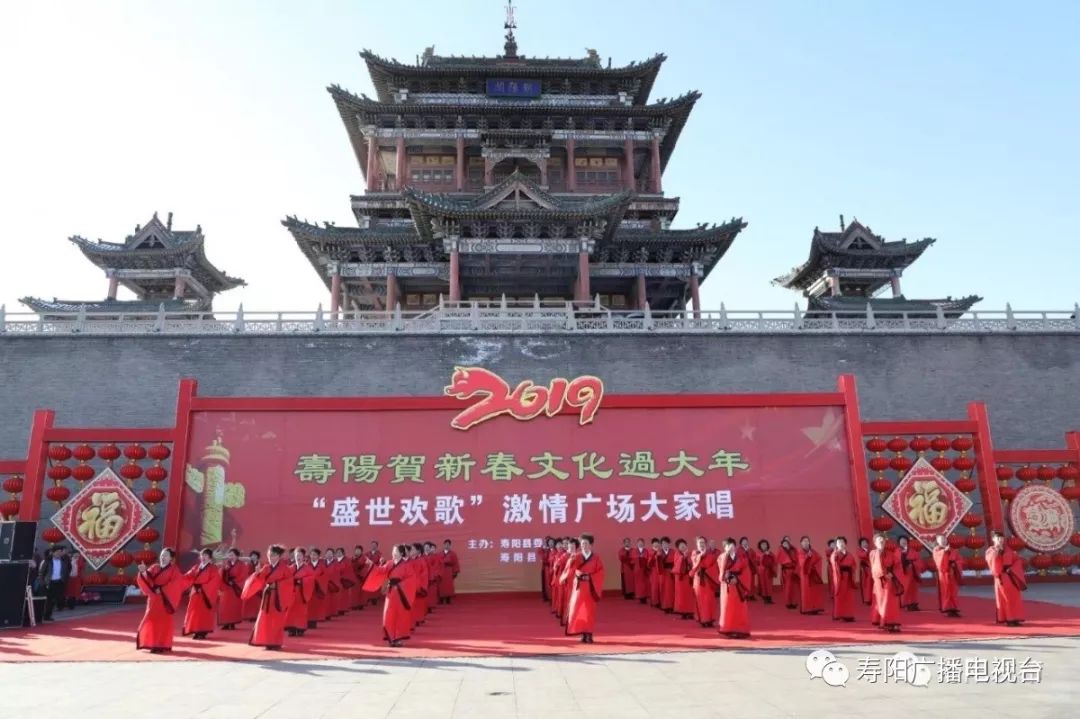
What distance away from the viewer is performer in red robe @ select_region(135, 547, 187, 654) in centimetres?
699

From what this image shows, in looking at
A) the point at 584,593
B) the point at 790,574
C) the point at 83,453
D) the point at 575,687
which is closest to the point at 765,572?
the point at 790,574

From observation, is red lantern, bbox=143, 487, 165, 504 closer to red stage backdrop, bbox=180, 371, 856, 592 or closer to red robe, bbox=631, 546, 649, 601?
red stage backdrop, bbox=180, 371, 856, 592

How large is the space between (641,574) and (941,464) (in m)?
5.50

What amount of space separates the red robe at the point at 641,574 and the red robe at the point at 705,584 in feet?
6.90

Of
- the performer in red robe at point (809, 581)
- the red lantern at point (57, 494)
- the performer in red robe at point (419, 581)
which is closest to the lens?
the performer in red robe at point (419, 581)

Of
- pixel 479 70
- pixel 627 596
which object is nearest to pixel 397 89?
pixel 479 70

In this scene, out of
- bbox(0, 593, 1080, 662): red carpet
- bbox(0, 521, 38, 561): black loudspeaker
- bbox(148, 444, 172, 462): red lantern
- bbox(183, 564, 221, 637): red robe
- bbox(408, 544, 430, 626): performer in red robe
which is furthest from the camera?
bbox(148, 444, 172, 462): red lantern

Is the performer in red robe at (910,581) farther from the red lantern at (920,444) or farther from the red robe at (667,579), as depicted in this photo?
the red robe at (667,579)

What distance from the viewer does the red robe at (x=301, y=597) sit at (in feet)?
26.9

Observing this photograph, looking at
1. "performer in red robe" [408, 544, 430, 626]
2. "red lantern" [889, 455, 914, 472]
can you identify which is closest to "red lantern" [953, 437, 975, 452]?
"red lantern" [889, 455, 914, 472]

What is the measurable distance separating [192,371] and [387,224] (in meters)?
9.87

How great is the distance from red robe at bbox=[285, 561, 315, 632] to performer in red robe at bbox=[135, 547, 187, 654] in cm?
131

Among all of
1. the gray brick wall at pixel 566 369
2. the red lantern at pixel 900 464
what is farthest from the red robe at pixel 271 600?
the red lantern at pixel 900 464

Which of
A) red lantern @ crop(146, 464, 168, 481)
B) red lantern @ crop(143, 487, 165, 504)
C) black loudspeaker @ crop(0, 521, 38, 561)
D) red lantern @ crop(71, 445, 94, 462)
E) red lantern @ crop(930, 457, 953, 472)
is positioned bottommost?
black loudspeaker @ crop(0, 521, 38, 561)
